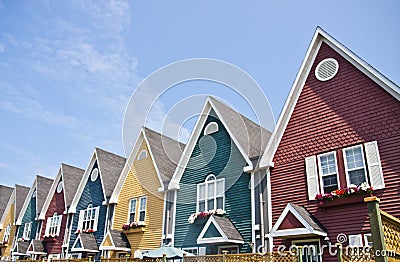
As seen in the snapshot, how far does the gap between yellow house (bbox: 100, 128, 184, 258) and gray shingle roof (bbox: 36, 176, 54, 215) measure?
38.2ft

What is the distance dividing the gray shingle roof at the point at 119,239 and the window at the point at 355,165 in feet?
43.3

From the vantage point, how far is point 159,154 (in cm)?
2225

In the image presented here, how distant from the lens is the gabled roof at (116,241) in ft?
67.0

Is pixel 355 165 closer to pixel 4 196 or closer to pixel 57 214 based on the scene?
pixel 57 214

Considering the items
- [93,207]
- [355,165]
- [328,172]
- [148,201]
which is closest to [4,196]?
[93,207]

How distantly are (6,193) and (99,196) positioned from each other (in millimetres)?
22184

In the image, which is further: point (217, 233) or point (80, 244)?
point (80, 244)

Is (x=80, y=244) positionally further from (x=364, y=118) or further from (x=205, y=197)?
(x=364, y=118)

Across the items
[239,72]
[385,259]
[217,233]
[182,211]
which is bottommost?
[385,259]

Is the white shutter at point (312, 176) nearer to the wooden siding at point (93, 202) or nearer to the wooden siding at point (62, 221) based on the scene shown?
the wooden siding at point (93, 202)

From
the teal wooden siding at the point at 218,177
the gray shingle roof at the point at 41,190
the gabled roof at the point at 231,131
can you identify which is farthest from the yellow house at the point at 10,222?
the gabled roof at the point at 231,131

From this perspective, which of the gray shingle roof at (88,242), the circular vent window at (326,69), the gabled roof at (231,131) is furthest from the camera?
the gray shingle roof at (88,242)

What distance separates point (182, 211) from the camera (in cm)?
1858

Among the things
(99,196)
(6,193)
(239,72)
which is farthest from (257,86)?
(6,193)
